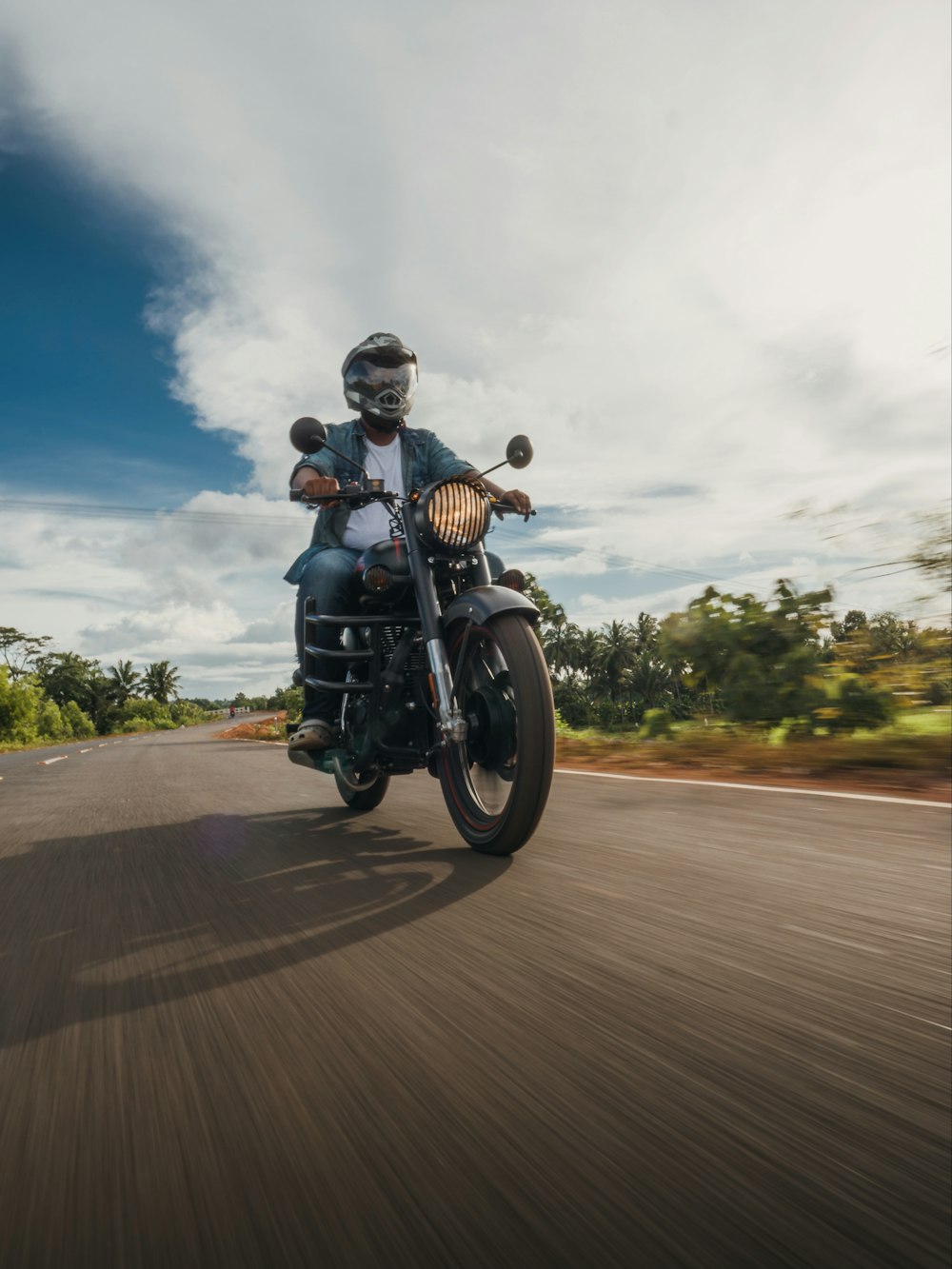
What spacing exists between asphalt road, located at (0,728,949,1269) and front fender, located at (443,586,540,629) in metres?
0.90

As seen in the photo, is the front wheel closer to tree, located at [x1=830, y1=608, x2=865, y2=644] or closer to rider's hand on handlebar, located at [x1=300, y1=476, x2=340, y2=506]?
rider's hand on handlebar, located at [x1=300, y1=476, x2=340, y2=506]

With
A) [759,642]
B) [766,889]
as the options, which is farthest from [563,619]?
[766,889]

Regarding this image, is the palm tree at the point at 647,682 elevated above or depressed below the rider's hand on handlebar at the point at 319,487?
above

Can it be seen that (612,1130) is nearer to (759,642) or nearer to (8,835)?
(8,835)

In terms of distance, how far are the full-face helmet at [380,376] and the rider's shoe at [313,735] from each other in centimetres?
161

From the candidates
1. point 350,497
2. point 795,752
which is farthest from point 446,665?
point 795,752

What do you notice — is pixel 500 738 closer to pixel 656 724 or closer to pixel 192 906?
pixel 192 906

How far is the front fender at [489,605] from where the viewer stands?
3094mm

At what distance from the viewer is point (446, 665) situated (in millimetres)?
3381

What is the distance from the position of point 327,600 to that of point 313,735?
2.08 ft

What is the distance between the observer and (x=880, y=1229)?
90cm

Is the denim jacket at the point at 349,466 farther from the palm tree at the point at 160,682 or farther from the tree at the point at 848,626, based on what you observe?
the palm tree at the point at 160,682

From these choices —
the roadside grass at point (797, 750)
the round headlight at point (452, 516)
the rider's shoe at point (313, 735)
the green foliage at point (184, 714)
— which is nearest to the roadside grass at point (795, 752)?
the roadside grass at point (797, 750)

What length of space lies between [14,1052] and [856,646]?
660cm
